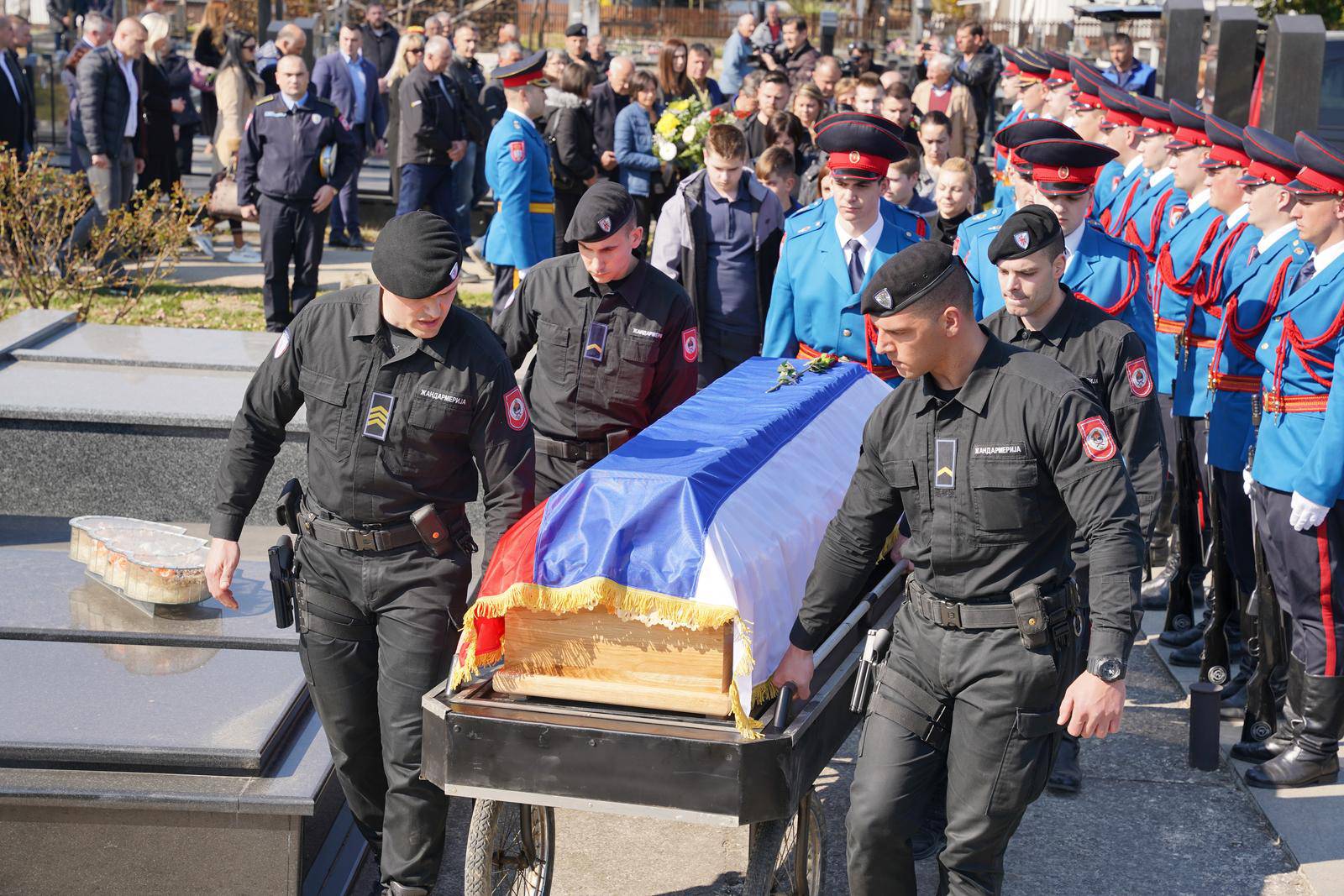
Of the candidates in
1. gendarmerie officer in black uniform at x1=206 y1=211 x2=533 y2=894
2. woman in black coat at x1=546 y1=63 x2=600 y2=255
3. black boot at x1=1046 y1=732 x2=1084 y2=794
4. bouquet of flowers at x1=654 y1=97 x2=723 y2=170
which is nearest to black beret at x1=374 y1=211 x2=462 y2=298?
gendarmerie officer in black uniform at x1=206 y1=211 x2=533 y2=894

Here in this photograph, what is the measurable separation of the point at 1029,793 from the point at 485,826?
1443 mm

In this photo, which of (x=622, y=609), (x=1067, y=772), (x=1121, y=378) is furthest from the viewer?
(x=1067, y=772)

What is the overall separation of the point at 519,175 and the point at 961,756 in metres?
6.37

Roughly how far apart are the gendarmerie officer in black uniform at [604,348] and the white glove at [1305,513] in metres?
2.12

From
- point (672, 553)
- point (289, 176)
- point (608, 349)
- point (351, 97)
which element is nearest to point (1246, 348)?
point (608, 349)

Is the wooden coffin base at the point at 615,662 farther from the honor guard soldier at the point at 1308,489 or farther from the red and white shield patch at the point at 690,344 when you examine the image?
the honor guard soldier at the point at 1308,489

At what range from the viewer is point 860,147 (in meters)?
6.12

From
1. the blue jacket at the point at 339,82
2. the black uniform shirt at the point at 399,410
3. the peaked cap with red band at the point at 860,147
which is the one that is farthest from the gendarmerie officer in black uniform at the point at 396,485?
the blue jacket at the point at 339,82

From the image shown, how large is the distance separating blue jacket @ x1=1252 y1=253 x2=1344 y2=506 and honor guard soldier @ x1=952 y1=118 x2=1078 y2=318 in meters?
1.04

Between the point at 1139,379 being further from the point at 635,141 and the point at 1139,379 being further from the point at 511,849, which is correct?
the point at 635,141

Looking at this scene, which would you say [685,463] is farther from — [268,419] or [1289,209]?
[1289,209]

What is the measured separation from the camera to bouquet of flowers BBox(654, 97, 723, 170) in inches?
432

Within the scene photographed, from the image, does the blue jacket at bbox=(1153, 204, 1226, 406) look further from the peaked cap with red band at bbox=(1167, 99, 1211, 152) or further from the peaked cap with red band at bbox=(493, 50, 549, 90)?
the peaked cap with red band at bbox=(493, 50, 549, 90)

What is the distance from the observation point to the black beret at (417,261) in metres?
4.11
